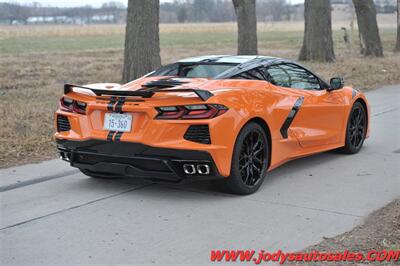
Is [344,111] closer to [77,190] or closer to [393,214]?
[393,214]

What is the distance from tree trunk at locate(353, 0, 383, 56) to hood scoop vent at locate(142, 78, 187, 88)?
1952 centimetres

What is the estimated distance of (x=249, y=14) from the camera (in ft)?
65.0

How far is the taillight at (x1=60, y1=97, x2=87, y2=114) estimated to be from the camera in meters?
6.23

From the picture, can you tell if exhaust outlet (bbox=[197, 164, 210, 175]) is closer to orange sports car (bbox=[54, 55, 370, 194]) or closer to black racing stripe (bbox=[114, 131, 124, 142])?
orange sports car (bbox=[54, 55, 370, 194])

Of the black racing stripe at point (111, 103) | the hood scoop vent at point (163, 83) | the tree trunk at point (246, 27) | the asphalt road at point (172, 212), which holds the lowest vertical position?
the asphalt road at point (172, 212)

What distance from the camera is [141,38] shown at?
517 inches

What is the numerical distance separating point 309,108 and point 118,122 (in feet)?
7.92

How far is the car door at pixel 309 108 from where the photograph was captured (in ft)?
22.7

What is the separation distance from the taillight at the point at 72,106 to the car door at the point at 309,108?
81.1 inches

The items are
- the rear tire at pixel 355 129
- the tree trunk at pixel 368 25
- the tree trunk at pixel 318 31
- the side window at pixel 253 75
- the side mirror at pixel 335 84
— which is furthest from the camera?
the tree trunk at pixel 368 25

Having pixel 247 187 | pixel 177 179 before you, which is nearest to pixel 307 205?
pixel 247 187

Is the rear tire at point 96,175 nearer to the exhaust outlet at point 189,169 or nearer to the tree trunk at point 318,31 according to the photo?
the exhaust outlet at point 189,169

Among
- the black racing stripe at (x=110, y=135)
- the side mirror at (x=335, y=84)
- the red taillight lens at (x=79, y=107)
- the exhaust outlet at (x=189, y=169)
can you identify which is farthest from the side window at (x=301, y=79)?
the red taillight lens at (x=79, y=107)

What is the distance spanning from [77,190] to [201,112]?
1.69 m
